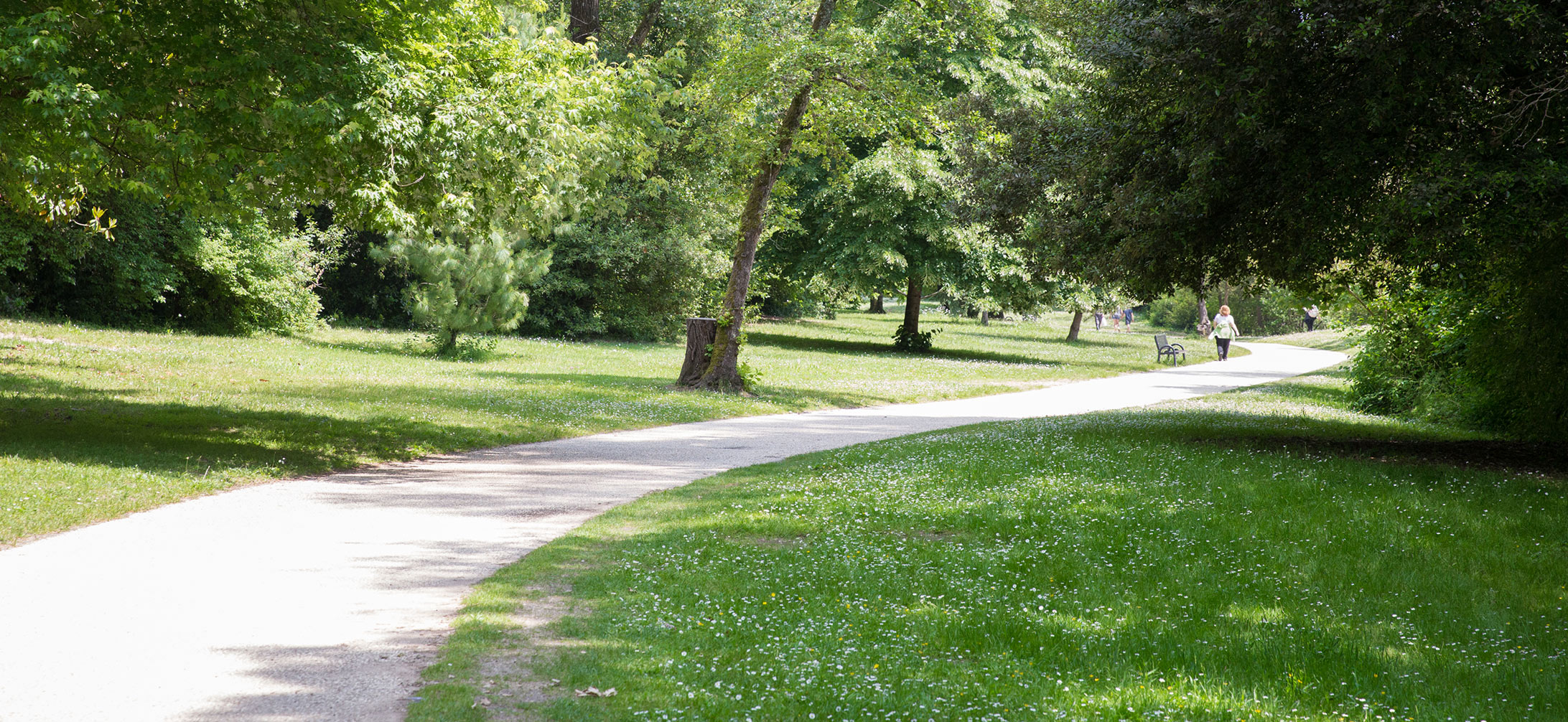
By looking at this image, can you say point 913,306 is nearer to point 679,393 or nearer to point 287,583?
point 679,393

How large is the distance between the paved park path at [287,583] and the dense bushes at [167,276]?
16143 millimetres

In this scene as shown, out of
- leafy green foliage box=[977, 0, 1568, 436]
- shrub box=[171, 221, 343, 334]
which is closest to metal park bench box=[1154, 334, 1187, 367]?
leafy green foliage box=[977, 0, 1568, 436]

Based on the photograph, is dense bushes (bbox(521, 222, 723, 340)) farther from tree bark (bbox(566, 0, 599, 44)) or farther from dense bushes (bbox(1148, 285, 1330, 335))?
dense bushes (bbox(1148, 285, 1330, 335))

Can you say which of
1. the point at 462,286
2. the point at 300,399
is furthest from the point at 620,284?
the point at 300,399

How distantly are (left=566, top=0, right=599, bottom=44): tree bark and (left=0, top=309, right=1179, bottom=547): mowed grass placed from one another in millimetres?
6975

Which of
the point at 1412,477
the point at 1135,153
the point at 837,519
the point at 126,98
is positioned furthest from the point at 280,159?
the point at 1412,477

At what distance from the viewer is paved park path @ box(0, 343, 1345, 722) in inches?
176

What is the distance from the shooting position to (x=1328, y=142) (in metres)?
9.70

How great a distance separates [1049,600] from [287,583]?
4.57m

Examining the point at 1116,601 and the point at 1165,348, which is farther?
the point at 1165,348

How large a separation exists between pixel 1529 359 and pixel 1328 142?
406 cm

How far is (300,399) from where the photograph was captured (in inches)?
576

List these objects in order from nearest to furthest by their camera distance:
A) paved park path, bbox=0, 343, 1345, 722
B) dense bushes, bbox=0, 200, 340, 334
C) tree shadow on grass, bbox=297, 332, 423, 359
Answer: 1. paved park path, bbox=0, 343, 1345, 722
2. dense bushes, bbox=0, 200, 340, 334
3. tree shadow on grass, bbox=297, 332, 423, 359

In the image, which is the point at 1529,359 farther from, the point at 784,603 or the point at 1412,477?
the point at 784,603
